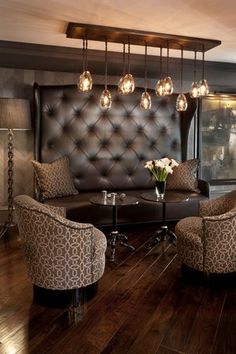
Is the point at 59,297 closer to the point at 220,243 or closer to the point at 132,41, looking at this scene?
the point at 220,243

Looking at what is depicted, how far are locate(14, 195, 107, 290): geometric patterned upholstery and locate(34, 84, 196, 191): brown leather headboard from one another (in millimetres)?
2144

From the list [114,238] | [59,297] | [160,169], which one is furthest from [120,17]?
[59,297]

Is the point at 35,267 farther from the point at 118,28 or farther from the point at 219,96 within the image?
the point at 219,96

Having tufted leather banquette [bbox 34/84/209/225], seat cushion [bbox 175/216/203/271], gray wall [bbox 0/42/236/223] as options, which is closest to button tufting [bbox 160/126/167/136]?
tufted leather banquette [bbox 34/84/209/225]

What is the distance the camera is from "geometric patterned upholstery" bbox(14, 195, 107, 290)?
2.30 m

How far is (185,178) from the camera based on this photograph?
4.60m

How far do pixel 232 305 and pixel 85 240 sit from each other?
3.89ft

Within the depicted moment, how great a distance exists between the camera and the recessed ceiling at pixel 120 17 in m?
2.60

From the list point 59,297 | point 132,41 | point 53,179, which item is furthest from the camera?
point 53,179

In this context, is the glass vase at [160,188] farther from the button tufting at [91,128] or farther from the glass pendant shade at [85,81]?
the button tufting at [91,128]

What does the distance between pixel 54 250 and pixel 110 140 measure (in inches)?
104

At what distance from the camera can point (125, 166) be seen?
4836mm

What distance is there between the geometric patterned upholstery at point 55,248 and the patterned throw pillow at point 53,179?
5.25 ft

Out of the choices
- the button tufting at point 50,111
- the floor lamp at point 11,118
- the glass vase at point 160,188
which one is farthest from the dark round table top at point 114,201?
the button tufting at point 50,111
